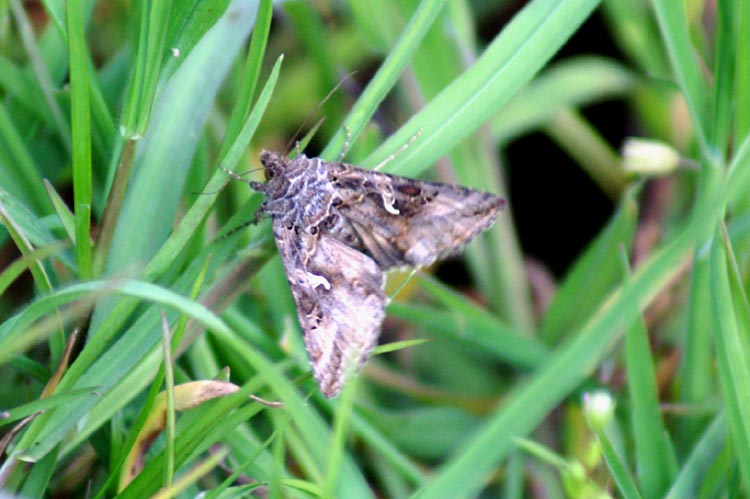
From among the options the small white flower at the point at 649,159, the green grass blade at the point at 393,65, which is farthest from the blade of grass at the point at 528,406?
the small white flower at the point at 649,159

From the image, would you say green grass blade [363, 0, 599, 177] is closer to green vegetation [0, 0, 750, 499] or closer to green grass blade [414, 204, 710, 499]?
green vegetation [0, 0, 750, 499]

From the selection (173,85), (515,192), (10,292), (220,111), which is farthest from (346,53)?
(10,292)

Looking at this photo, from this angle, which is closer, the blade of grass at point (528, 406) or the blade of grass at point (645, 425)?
the blade of grass at point (528, 406)

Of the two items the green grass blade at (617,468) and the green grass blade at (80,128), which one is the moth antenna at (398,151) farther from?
the green grass blade at (617,468)

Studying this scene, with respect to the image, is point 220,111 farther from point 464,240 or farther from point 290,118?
point 464,240

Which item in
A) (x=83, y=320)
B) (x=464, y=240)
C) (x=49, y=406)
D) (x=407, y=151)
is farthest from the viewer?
(x=464, y=240)
